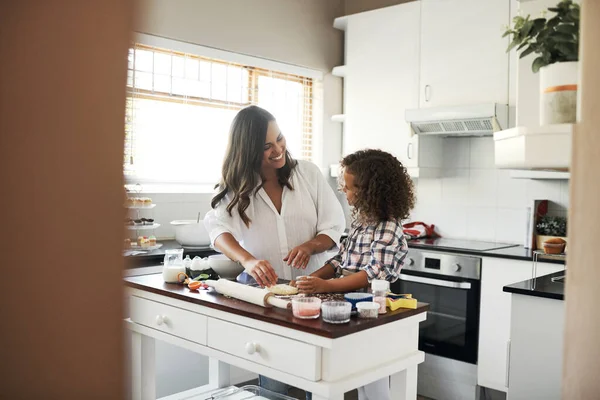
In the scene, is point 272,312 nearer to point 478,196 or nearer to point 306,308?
point 306,308

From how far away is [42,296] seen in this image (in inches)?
6.1

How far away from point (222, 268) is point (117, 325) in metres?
2.12

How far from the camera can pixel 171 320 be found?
2.05m

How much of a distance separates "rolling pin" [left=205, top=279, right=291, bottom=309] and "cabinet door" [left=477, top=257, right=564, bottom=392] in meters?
1.89

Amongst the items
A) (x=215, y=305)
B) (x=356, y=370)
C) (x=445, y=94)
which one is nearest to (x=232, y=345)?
(x=215, y=305)

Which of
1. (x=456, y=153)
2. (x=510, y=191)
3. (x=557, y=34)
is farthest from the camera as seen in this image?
(x=456, y=153)

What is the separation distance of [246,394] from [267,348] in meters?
0.62

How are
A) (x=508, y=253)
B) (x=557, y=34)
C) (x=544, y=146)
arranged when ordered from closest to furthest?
1. (x=544, y=146)
2. (x=557, y=34)
3. (x=508, y=253)

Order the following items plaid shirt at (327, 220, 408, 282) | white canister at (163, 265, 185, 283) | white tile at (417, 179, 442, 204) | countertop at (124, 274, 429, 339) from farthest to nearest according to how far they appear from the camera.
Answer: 1. white tile at (417, 179, 442, 204)
2. white canister at (163, 265, 185, 283)
3. plaid shirt at (327, 220, 408, 282)
4. countertop at (124, 274, 429, 339)

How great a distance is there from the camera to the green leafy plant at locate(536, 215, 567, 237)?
338 cm

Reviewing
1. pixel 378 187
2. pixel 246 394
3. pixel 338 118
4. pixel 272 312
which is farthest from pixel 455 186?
pixel 272 312

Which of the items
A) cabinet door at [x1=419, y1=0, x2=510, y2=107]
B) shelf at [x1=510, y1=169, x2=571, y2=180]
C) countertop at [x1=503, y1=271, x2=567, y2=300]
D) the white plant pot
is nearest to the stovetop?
shelf at [x1=510, y1=169, x2=571, y2=180]

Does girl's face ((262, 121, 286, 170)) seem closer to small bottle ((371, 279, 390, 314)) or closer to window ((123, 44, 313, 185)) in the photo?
small bottle ((371, 279, 390, 314))

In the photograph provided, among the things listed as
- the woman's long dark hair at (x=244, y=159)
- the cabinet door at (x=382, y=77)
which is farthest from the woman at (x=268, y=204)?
the cabinet door at (x=382, y=77)
